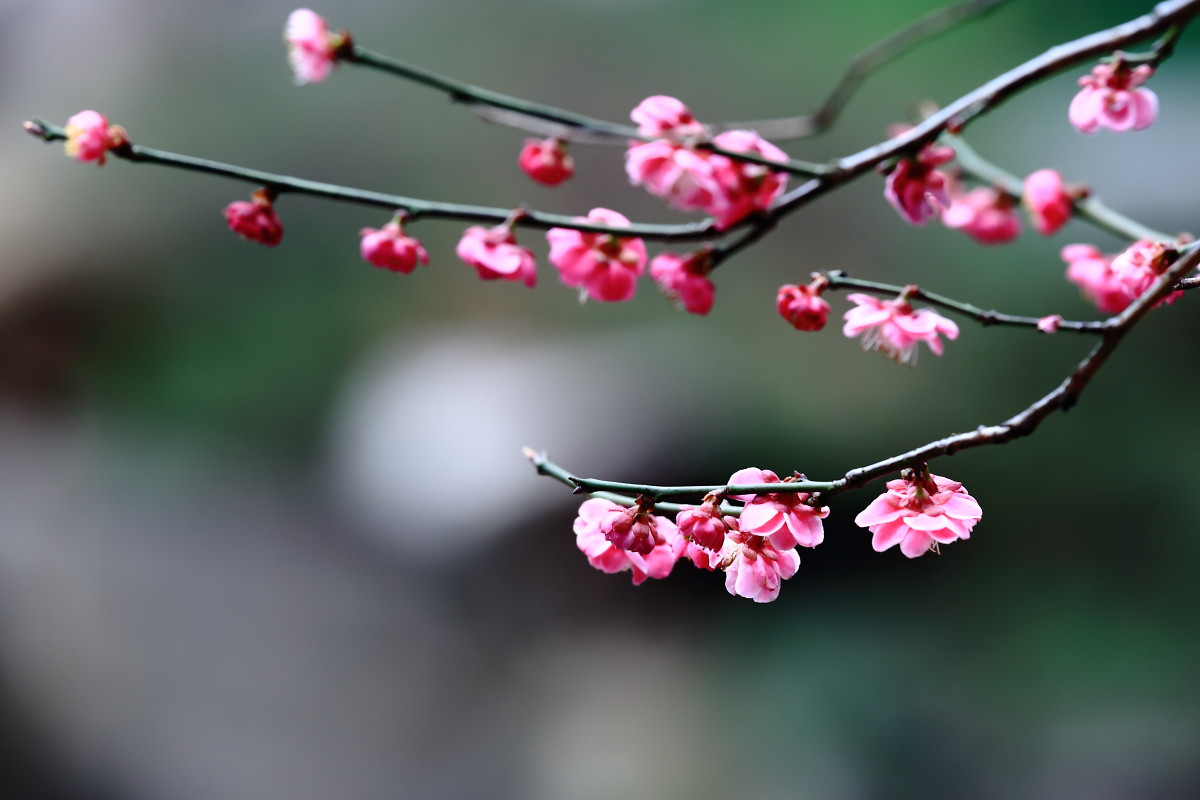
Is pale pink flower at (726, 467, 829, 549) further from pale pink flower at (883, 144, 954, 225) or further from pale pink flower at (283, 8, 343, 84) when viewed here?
pale pink flower at (283, 8, 343, 84)

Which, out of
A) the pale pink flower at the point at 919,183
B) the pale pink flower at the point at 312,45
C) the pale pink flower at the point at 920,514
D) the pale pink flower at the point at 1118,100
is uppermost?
the pale pink flower at the point at 1118,100

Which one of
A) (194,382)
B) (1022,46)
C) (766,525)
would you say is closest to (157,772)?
(194,382)

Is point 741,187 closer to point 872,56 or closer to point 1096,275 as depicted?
point 872,56

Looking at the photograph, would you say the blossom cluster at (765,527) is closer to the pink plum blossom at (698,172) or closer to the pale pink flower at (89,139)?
the pink plum blossom at (698,172)

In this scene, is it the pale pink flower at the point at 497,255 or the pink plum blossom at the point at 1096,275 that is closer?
the pale pink flower at the point at 497,255

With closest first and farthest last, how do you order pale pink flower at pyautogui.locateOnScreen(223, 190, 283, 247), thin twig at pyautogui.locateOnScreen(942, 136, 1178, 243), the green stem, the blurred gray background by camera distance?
the green stem
pale pink flower at pyautogui.locateOnScreen(223, 190, 283, 247)
thin twig at pyautogui.locateOnScreen(942, 136, 1178, 243)
the blurred gray background

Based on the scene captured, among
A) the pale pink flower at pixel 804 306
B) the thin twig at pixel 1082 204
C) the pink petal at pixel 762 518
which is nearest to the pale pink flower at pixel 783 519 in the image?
the pink petal at pixel 762 518

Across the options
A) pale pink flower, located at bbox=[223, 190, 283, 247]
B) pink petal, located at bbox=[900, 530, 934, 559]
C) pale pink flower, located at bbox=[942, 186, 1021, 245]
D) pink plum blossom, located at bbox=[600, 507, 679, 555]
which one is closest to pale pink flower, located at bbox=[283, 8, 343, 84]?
pale pink flower, located at bbox=[223, 190, 283, 247]
